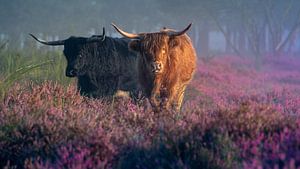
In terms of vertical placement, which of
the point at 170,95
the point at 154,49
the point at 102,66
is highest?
the point at 154,49

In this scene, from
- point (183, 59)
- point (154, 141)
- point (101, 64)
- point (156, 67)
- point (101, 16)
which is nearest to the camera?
point (154, 141)

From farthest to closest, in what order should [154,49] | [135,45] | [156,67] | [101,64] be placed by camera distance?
[101,64] → [135,45] → [154,49] → [156,67]

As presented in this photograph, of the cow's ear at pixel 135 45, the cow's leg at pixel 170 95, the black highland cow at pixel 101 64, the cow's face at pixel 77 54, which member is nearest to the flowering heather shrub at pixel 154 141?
the cow's leg at pixel 170 95

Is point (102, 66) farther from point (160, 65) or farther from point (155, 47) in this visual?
point (160, 65)

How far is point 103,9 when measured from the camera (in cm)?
4566

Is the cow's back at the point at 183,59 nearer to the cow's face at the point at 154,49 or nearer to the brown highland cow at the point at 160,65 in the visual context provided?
the brown highland cow at the point at 160,65

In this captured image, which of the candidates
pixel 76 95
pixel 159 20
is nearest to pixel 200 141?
pixel 76 95

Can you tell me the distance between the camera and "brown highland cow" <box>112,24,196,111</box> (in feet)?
21.7

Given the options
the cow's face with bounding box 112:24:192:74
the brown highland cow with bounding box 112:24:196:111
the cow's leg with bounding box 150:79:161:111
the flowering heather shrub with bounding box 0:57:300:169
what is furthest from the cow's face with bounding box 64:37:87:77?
the flowering heather shrub with bounding box 0:57:300:169

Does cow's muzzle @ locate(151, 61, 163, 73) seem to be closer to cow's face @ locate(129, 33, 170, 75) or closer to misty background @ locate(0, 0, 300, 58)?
cow's face @ locate(129, 33, 170, 75)

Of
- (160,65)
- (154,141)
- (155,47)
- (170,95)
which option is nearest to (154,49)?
(155,47)

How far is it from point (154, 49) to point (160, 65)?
30 centimetres

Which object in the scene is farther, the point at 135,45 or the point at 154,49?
the point at 135,45

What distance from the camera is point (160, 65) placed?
6.48 meters
